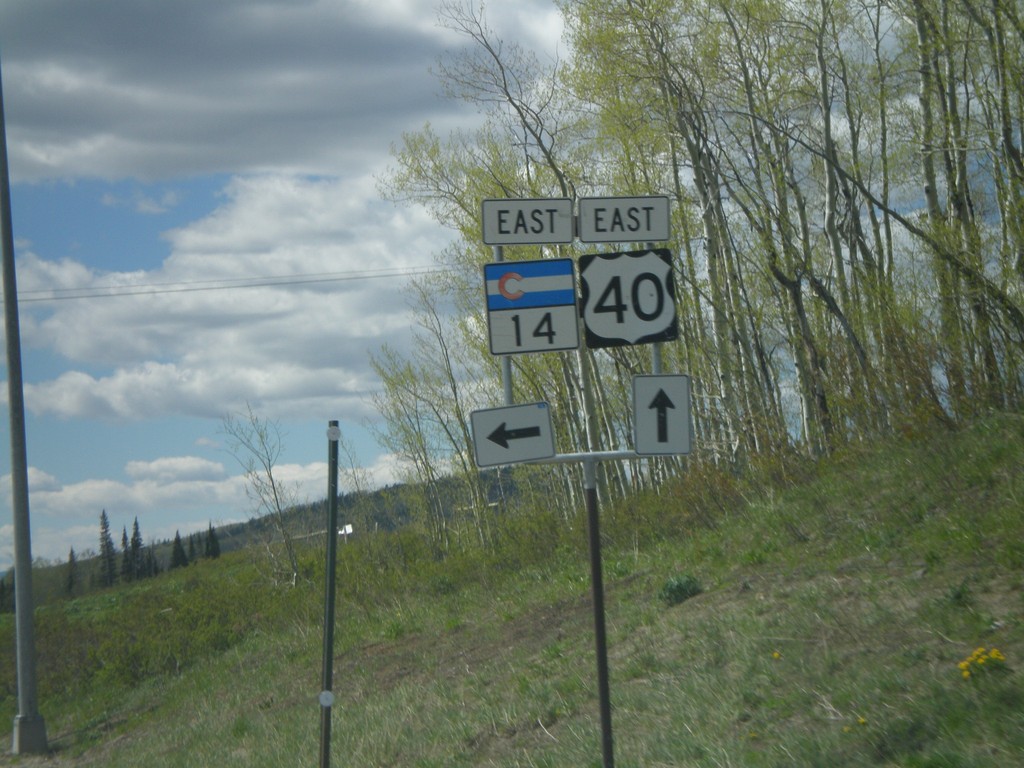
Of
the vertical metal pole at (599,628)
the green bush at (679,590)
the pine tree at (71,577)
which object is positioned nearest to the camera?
the vertical metal pole at (599,628)

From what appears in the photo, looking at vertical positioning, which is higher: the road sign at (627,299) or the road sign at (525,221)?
the road sign at (525,221)

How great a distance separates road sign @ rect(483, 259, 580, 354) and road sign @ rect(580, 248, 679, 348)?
0.14 metres

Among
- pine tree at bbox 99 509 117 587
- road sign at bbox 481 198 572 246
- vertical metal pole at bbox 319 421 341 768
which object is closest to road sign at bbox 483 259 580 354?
road sign at bbox 481 198 572 246

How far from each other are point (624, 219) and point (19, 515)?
13075 mm

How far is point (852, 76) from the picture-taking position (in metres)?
22.9

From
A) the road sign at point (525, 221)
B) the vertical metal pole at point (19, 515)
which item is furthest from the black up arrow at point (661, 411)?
the vertical metal pole at point (19, 515)

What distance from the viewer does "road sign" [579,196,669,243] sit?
720 cm

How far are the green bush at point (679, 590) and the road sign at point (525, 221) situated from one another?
17.9ft

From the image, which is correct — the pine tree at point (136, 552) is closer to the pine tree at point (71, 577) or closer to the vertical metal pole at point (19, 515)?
the pine tree at point (71, 577)

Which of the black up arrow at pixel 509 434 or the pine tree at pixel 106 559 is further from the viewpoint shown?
the pine tree at pixel 106 559

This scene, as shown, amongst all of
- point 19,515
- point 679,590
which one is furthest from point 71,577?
point 679,590

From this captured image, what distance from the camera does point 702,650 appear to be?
29.9 feet

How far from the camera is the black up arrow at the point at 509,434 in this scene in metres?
6.78

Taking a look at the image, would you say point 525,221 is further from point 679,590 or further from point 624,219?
point 679,590
